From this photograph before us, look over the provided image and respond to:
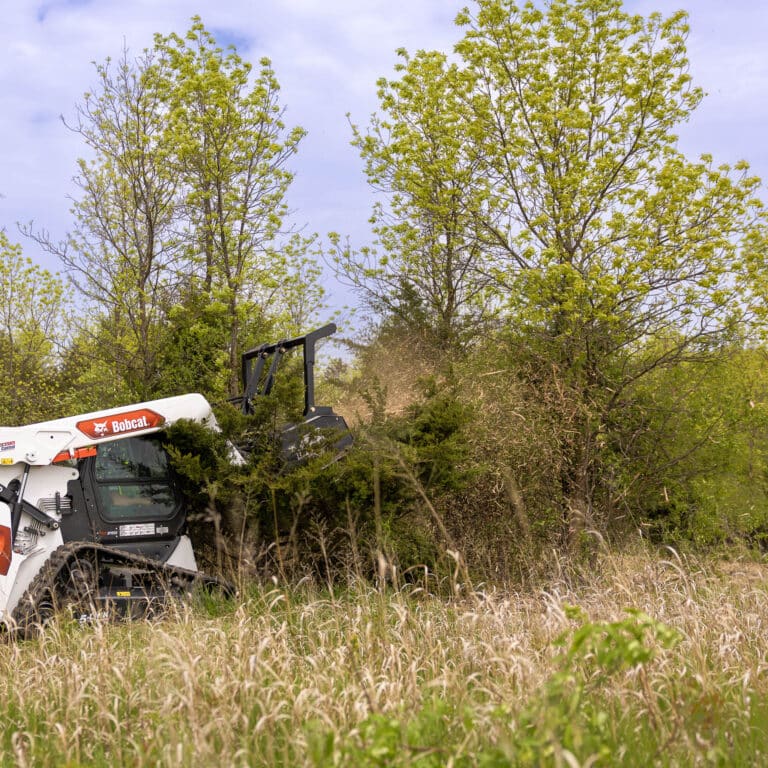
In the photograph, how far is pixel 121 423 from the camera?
8.21 meters

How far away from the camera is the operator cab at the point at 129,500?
799 cm

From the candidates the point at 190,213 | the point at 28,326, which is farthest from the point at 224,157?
the point at 28,326

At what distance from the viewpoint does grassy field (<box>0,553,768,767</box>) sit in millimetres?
3102

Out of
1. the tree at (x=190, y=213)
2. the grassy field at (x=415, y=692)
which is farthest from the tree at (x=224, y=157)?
the grassy field at (x=415, y=692)

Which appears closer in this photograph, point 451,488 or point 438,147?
point 451,488

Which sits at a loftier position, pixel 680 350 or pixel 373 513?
pixel 680 350

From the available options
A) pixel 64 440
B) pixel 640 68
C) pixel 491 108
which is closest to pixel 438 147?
pixel 491 108

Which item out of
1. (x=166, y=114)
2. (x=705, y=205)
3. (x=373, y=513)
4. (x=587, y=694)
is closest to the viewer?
(x=587, y=694)

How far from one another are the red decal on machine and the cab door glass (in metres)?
0.21

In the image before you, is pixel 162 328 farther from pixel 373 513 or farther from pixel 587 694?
pixel 587 694

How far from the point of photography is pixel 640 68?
44.1 ft

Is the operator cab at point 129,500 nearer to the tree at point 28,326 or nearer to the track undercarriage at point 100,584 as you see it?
the track undercarriage at point 100,584

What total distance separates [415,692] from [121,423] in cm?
495

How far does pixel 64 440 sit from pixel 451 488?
12.0 feet
